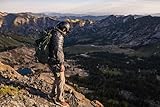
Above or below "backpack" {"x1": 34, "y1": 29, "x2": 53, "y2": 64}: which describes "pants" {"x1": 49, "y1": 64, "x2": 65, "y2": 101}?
below

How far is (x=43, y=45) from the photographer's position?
21.6 meters

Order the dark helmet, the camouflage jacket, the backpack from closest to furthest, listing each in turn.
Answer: the backpack, the camouflage jacket, the dark helmet

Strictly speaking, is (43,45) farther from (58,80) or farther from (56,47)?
(58,80)

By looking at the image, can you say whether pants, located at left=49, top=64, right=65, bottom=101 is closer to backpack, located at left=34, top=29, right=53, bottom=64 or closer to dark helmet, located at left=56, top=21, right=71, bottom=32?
backpack, located at left=34, top=29, right=53, bottom=64

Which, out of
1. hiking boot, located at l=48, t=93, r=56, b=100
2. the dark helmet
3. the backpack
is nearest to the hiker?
the dark helmet

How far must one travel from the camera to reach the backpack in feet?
70.6

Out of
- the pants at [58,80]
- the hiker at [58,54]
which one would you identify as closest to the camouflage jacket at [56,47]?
the hiker at [58,54]

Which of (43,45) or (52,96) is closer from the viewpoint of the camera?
(43,45)

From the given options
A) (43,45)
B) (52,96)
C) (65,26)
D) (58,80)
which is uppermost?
(65,26)

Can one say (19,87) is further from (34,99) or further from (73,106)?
(73,106)

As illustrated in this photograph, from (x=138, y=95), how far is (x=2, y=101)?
172m

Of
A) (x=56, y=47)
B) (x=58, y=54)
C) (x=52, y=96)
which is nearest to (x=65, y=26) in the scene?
(x=56, y=47)

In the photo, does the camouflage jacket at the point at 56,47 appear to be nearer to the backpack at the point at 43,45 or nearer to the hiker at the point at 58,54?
the hiker at the point at 58,54

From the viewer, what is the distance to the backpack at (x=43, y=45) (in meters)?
21.5
